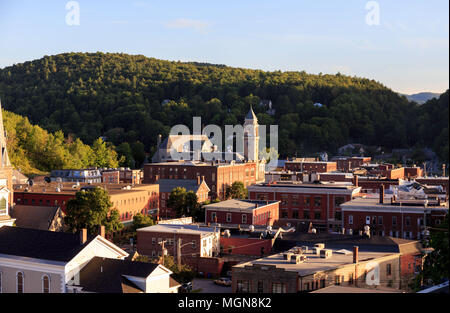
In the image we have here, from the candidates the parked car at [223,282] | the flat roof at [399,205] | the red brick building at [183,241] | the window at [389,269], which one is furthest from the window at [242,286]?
the flat roof at [399,205]

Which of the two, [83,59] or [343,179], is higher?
[83,59]

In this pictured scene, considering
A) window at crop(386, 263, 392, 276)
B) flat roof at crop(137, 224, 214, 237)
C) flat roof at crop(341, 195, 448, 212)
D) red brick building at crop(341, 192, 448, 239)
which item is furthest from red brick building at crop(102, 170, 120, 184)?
window at crop(386, 263, 392, 276)

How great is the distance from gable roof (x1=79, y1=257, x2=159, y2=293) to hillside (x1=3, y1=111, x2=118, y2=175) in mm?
75138

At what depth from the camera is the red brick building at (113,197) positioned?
2201 inches

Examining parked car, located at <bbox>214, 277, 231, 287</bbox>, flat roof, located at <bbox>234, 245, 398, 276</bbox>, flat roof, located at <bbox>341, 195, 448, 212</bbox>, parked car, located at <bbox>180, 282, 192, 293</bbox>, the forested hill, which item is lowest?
parked car, located at <bbox>214, 277, 231, 287</bbox>

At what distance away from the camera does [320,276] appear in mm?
29094

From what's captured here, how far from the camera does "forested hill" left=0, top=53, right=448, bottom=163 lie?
13475cm

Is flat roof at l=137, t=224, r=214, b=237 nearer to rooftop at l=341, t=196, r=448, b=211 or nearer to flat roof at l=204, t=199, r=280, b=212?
flat roof at l=204, t=199, r=280, b=212

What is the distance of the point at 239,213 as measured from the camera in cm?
5169

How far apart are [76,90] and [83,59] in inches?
1246

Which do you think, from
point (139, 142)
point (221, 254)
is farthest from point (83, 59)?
point (221, 254)
